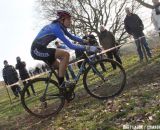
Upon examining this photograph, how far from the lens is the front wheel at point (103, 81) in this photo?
9.83 meters

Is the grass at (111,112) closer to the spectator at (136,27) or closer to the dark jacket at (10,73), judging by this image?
the spectator at (136,27)

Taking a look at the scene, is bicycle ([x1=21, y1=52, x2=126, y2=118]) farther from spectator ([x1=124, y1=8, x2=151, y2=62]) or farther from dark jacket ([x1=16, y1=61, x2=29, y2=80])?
dark jacket ([x1=16, y1=61, x2=29, y2=80])

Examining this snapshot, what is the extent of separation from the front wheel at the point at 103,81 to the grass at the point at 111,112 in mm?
213

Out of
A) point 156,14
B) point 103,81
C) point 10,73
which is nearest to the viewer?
point 103,81

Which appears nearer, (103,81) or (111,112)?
(111,112)

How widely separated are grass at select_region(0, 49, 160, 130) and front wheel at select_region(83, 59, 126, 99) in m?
0.21

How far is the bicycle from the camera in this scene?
973 centimetres

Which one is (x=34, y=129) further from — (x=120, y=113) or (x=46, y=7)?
(x=46, y=7)

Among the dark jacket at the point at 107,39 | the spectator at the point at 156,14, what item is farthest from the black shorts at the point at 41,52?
the dark jacket at the point at 107,39

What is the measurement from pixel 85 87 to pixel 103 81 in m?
0.52

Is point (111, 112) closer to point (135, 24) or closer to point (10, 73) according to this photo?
point (135, 24)

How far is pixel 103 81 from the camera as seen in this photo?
10.2 metres

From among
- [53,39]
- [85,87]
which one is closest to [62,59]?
[53,39]

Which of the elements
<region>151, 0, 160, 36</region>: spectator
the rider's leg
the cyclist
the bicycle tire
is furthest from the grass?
<region>151, 0, 160, 36</region>: spectator
